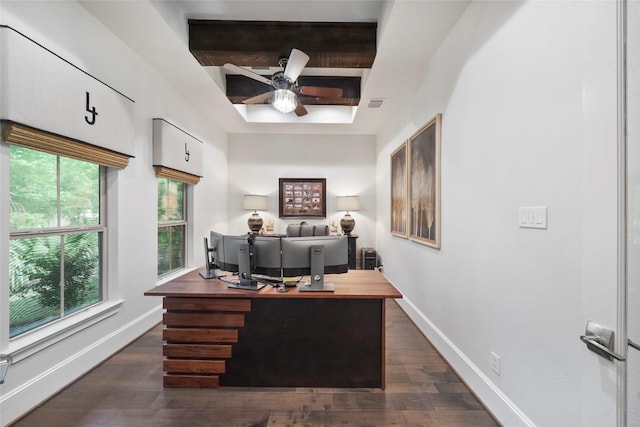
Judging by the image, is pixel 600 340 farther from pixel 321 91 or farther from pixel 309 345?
pixel 321 91

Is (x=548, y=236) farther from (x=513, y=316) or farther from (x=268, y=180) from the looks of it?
(x=268, y=180)

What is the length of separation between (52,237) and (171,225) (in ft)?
5.26

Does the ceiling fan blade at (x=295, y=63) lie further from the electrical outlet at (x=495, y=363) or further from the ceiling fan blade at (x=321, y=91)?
the electrical outlet at (x=495, y=363)

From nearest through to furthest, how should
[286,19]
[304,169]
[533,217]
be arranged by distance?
[533,217] → [286,19] → [304,169]

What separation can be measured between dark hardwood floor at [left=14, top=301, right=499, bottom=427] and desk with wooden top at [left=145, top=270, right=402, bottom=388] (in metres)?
0.09

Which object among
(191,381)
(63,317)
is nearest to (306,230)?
(191,381)

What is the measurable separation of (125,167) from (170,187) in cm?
107

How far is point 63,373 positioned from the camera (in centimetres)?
209

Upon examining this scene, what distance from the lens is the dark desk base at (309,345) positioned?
2152mm

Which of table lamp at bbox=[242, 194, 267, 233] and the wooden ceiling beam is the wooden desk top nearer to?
the wooden ceiling beam

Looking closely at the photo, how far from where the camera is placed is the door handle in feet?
2.63

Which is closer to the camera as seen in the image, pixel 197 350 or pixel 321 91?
pixel 197 350

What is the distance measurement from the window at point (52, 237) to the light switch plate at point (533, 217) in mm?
3256

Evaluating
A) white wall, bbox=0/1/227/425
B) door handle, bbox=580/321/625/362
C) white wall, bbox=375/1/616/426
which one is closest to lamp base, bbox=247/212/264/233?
white wall, bbox=0/1/227/425
